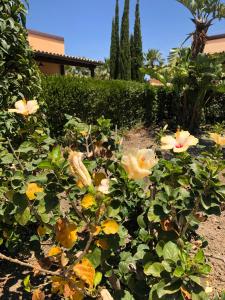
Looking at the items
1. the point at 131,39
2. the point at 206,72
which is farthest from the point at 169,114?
the point at 131,39

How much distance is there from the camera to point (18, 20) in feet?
10.7

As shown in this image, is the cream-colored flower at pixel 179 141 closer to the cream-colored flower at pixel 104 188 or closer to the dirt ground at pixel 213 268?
the cream-colored flower at pixel 104 188

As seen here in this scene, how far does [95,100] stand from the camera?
9.63m

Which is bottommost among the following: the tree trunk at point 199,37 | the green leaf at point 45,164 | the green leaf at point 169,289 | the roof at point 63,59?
the green leaf at point 169,289

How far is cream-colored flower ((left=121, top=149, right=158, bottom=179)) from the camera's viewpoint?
1.35m

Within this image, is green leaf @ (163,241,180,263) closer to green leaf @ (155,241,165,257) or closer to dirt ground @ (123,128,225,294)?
green leaf @ (155,241,165,257)

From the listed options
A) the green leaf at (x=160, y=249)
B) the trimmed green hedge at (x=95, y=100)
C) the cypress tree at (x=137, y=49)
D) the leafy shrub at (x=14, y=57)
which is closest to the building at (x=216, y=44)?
the cypress tree at (x=137, y=49)

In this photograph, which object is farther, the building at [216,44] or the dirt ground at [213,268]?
the building at [216,44]

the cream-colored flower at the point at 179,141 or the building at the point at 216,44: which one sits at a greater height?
the building at the point at 216,44

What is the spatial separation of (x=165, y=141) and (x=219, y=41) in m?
23.2

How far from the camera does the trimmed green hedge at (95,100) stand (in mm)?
8711

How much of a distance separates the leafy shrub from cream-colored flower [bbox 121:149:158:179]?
1.98 metres

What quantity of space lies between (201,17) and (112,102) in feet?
12.4

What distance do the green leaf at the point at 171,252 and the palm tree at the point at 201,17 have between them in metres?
9.97
